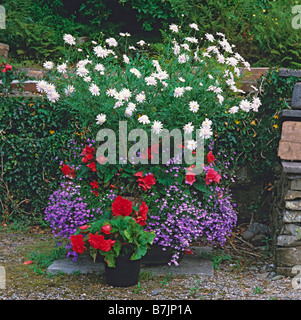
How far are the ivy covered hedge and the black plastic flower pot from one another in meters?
1.47

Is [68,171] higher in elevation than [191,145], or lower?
lower

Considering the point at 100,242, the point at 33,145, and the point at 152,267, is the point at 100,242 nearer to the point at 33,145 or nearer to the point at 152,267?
the point at 152,267

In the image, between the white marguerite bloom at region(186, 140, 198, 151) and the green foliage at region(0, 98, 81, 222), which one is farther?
the green foliage at region(0, 98, 81, 222)

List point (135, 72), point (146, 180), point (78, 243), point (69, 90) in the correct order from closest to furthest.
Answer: point (78, 243) → point (146, 180) → point (135, 72) → point (69, 90)

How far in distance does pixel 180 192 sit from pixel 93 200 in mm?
717

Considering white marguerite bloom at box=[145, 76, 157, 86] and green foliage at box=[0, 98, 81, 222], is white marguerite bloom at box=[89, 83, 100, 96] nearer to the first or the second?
white marguerite bloom at box=[145, 76, 157, 86]

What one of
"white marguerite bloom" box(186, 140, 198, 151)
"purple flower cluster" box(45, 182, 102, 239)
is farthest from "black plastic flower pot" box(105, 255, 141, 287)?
"white marguerite bloom" box(186, 140, 198, 151)

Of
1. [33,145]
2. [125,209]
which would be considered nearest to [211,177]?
[125,209]

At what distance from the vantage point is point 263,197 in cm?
494

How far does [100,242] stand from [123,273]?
368mm

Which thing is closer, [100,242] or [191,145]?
→ [100,242]

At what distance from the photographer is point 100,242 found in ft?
10.9

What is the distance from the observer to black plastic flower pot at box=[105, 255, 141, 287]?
139 inches
